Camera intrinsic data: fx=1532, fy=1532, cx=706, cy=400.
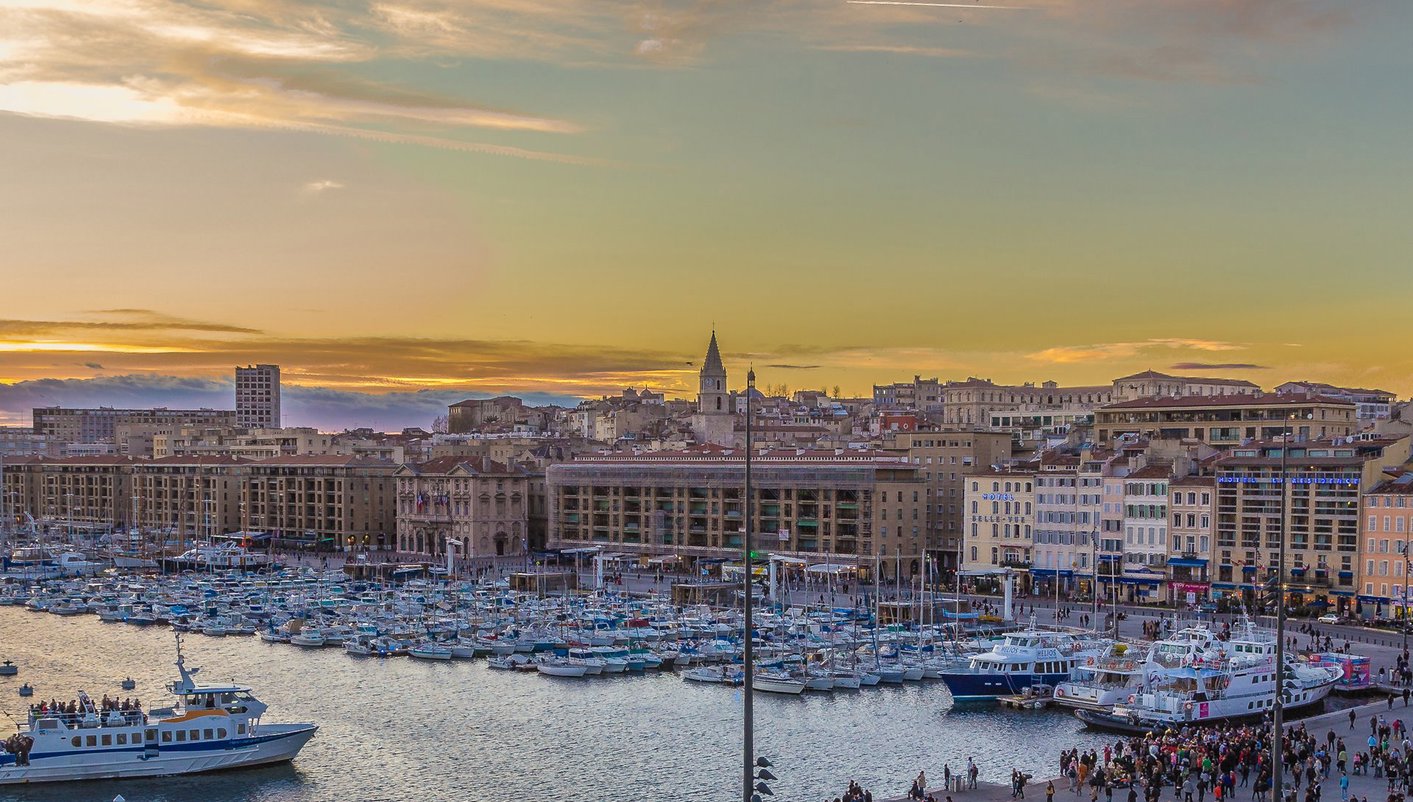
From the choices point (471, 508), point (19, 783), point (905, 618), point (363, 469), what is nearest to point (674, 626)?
point (905, 618)

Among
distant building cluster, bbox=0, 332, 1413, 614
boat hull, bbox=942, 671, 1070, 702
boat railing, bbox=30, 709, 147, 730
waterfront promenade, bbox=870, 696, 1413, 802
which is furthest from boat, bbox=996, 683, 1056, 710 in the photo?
boat railing, bbox=30, 709, 147, 730

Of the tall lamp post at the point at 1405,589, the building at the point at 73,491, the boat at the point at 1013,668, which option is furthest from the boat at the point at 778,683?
the building at the point at 73,491

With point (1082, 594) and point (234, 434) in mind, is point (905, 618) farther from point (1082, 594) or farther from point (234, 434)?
point (234, 434)

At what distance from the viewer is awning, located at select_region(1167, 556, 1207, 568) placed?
267 feet

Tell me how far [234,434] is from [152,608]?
105717 millimetres

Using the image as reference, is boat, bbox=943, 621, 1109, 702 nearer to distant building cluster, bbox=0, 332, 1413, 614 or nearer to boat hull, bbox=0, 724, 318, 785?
distant building cluster, bbox=0, 332, 1413, 614

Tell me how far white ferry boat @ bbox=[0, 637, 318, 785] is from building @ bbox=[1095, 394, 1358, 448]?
205ft

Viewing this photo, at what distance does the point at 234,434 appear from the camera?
192m

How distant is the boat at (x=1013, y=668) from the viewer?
59312 millimetres

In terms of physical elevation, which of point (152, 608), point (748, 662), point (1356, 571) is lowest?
point (152, 608)

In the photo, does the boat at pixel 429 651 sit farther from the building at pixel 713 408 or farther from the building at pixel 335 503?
the building at pixel 713 408

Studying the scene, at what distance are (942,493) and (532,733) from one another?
53.1m

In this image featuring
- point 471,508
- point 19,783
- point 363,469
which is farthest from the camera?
point 363,469

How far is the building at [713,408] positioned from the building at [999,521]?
5618 cm
